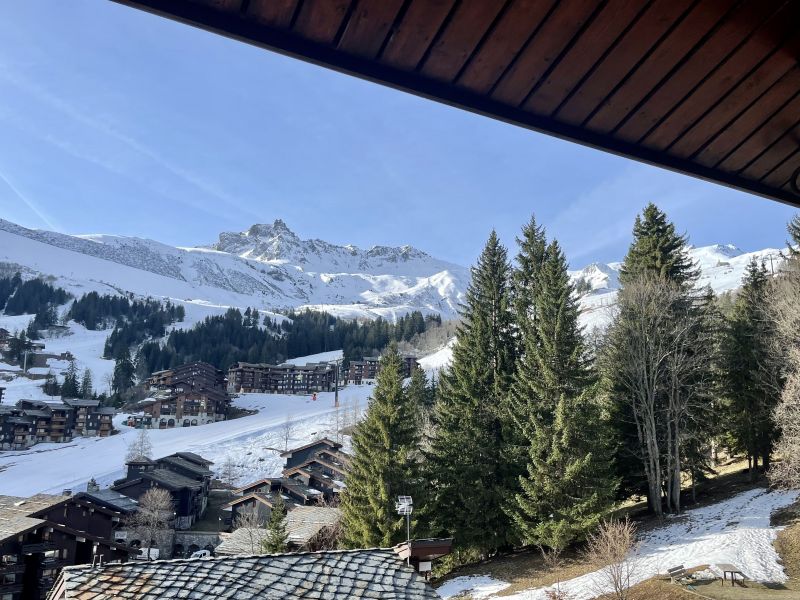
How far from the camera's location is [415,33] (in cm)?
276

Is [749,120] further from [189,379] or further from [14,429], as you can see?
[189,379]

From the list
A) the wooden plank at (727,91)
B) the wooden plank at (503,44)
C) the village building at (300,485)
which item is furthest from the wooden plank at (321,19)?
the village building at (300,485)

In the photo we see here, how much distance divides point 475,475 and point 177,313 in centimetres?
16518

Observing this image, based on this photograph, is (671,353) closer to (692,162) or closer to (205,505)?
(692,162)

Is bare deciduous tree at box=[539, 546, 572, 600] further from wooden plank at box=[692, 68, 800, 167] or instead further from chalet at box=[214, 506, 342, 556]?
wooden plank at box=[692, 68, 800, 167]

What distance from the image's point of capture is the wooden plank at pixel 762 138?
11.3ft

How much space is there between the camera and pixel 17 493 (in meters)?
51.3

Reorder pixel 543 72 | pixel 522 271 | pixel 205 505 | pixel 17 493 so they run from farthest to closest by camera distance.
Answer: pixel 205 505 < pixel 17 493 < pixel 522 271 < pixel 543 72

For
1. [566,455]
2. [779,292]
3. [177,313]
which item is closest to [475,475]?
[566,455]

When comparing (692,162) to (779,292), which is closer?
(692,162)

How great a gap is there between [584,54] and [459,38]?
2.38ft

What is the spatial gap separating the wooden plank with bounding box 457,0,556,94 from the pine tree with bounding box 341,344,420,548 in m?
25.7

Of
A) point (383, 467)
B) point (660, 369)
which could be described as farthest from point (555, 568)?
point (660, 369)

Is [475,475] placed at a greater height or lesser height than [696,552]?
greater
